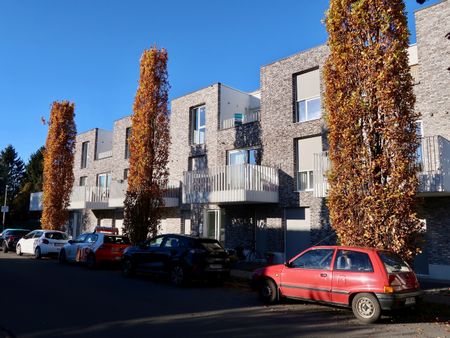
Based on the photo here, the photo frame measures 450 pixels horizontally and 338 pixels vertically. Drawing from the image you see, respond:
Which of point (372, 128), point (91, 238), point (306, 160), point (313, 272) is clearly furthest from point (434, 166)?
point (91, 238)

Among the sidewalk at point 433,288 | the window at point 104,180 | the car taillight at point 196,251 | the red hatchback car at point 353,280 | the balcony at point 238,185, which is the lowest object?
the sidewalk at point 433,288

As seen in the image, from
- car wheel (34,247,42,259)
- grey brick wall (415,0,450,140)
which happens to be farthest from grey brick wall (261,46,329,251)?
car wheel (34,247,42,259)

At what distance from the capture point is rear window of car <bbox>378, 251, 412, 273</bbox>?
8344 millimetres

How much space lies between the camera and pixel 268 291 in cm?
1000

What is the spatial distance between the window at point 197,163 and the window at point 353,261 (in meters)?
14.9

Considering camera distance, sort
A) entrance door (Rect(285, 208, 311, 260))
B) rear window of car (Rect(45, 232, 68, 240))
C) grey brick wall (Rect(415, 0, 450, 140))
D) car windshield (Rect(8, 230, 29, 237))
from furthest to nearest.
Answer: car windshield (Rect(8, 230, 29, 237)), rear window of car (Rect(45, 232, 68, 240)), entrance door (Rect(285, 208, 311, 260)), grey brick wall (Rect(415, 0, 450, 140))

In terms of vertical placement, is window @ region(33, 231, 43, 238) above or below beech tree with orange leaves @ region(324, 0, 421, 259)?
below

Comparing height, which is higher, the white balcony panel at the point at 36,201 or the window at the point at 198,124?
the window at the point at 198,124

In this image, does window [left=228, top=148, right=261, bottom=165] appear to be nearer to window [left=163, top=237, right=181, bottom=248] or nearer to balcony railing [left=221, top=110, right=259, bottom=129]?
balcony railing [left=221, top=110, right=259, bottom=129]

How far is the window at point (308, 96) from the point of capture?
18656mm

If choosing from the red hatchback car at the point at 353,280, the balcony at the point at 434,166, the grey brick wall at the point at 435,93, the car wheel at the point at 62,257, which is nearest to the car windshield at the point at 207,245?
the red hatchback car at the point at 353,280

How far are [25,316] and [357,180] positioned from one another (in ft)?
26.8

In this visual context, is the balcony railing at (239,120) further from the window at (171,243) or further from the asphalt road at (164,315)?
the asphalt road at (164,315)

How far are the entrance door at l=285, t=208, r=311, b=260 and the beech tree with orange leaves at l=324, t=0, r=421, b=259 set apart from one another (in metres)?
7.07
